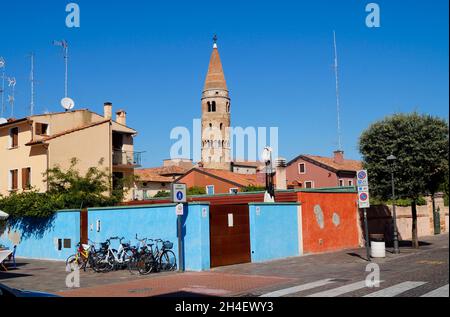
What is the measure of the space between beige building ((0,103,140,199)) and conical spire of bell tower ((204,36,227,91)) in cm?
6780

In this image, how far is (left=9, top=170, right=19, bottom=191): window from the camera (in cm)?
3316

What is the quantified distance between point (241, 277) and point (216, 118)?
305ft

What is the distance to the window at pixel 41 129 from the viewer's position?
108 feet

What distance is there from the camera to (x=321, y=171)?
57188 millimetres

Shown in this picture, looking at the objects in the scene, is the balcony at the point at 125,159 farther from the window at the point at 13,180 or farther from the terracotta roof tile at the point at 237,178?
the terracotta roof tile at the point at 237,178

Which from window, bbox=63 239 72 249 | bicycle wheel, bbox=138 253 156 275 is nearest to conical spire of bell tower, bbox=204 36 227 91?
window, bbox=63 239 72 249

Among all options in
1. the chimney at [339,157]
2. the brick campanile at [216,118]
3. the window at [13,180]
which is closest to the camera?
the window at [13,180]

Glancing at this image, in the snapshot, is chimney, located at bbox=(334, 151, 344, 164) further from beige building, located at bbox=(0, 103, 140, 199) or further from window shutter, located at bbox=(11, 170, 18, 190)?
window shutter, located at bbox=(11, 170, 18, 190)

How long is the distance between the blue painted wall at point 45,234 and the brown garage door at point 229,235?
25.9 feet

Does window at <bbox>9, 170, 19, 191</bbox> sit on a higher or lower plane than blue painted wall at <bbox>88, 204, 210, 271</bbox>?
higher

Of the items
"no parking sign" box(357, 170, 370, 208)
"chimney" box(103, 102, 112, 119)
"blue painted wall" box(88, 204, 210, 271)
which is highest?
"chimney" box(103, 102, 112, 119)

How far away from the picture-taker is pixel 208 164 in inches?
4109

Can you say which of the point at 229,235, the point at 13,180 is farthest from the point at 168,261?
the point at 13,180

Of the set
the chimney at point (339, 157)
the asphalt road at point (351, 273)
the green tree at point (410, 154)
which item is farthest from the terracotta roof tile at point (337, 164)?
the asphalt road at point (351, 273)
